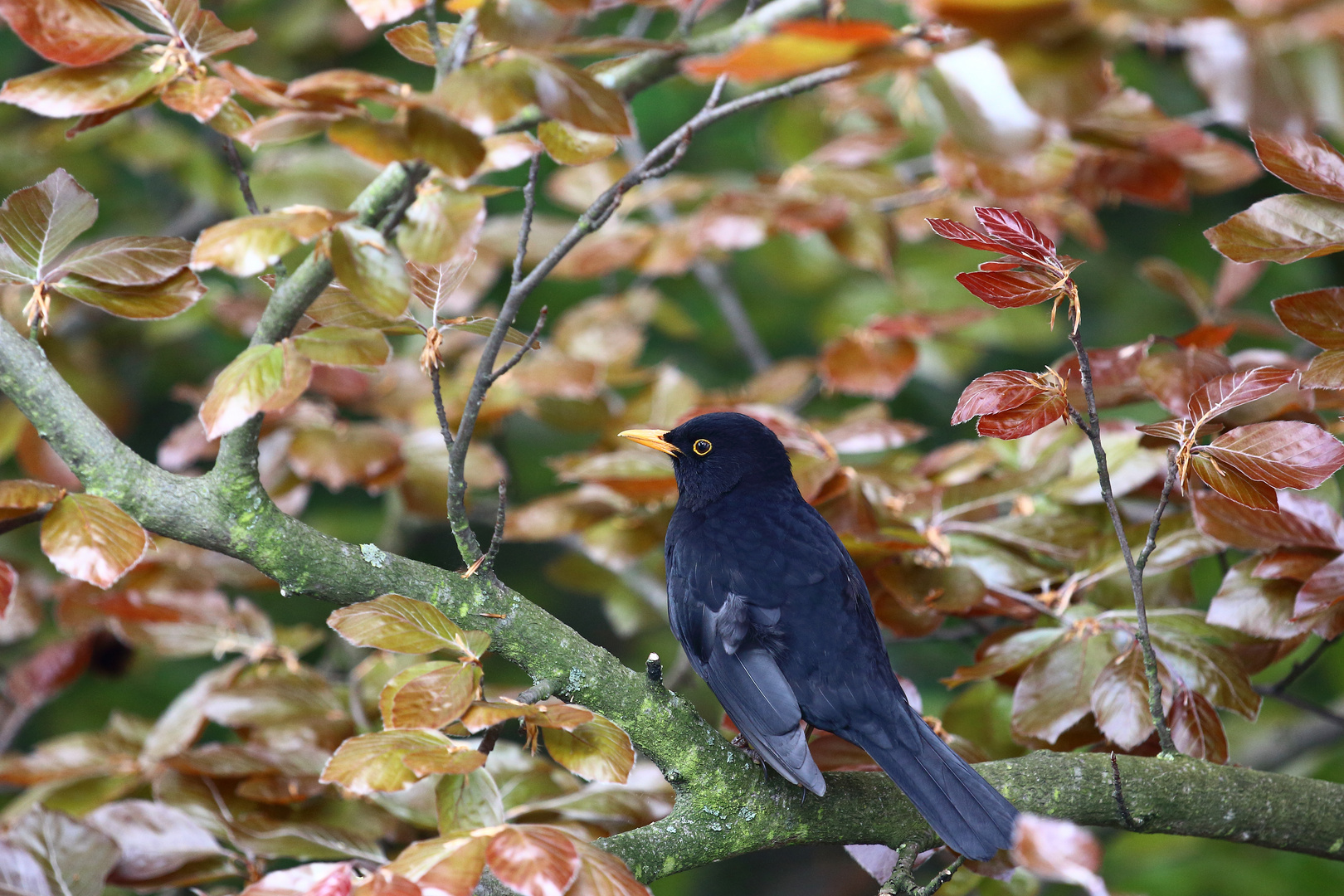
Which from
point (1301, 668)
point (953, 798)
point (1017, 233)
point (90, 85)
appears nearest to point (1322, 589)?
point (1301, 668)

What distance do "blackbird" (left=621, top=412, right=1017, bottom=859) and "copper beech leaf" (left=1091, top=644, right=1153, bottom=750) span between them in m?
0.27

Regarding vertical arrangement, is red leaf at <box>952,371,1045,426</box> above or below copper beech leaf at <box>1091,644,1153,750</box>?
above

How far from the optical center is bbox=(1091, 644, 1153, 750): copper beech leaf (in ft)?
5.87

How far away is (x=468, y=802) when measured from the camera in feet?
5.20

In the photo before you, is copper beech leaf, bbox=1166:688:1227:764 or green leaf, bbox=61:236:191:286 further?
copper beech leaf, bbox=1166:688:1227:764

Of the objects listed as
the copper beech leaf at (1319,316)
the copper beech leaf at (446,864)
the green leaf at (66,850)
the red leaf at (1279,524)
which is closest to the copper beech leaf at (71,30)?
the copper beech leaf at (446,864)

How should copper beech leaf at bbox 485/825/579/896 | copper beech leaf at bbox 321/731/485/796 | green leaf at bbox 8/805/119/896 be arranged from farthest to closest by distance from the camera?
green leaf at bbox 8/805/119/896
copper beech leaf at bbox 321/731/485/796
copper beech leaf at bbox 485/825/579/896

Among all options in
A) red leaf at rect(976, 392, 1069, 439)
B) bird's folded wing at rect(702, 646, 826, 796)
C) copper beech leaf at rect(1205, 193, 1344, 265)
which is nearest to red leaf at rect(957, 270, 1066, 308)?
red leaf at rect(976, 392, 1069, 439)

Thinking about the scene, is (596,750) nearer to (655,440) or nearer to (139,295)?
(139,295)

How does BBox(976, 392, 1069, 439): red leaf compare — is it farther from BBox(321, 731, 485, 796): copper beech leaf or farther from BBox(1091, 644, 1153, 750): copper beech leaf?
BBox(321, 731, 485, 796): copper beech leaf

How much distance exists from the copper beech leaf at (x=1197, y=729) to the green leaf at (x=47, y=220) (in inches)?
80.4

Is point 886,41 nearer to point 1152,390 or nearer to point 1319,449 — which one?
point 1319,449

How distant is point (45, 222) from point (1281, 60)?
1627 millimetres

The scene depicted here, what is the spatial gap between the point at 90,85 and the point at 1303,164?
70.3 inches
